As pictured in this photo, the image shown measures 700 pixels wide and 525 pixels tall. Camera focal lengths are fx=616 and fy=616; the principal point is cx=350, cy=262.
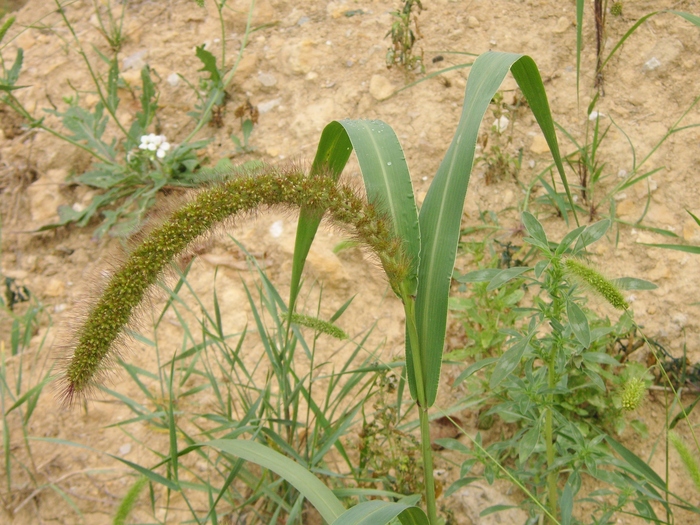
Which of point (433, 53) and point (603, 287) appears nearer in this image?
point (603, 287)

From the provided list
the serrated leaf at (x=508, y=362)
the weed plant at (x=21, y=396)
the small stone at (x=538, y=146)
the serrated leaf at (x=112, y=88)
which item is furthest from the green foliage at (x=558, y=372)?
the serrated leaf at (x=112, y=88)

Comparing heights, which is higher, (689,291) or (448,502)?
(689,291)

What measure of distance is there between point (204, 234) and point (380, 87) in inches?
73.8

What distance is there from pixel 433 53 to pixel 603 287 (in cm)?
199

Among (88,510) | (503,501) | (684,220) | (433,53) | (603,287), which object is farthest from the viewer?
(433,53)

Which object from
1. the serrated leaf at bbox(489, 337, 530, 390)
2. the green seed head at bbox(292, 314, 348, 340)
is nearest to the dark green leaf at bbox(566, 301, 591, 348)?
the serrated leaf at bbox(489, 337, 530, 390)

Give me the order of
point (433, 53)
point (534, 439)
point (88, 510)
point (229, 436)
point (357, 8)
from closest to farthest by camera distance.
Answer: point (534, 439) < point (229, 436) < point (88, 510) < point (433, 53) < point (357, 8)

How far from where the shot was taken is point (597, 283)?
124 centimetres

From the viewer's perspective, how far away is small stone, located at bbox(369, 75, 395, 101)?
2.84 meters

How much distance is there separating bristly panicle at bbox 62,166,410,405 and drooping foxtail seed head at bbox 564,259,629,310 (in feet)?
1.21

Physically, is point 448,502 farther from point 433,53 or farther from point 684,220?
point 433,53

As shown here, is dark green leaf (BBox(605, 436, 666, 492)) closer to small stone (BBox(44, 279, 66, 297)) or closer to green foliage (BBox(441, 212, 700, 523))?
green foliage (BBox(441, 212, 700, 523))

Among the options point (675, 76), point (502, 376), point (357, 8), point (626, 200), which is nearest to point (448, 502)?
point (502, 376)

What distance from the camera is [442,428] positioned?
6.56ft
